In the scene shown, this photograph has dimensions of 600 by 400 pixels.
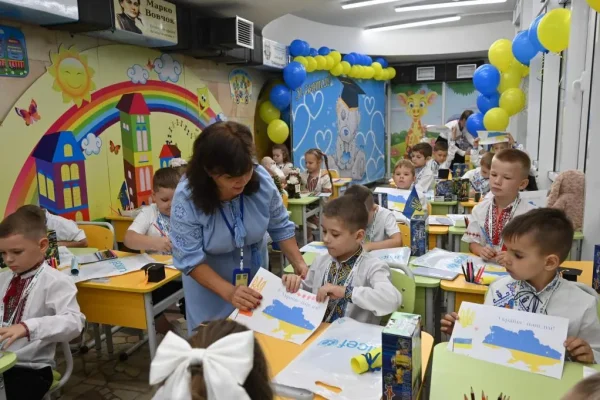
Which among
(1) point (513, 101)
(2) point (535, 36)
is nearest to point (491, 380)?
(2) point (535, 36)

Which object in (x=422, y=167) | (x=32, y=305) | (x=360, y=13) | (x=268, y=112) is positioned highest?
(x=360, y=13)

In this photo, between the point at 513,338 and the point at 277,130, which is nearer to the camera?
the point at 513,338

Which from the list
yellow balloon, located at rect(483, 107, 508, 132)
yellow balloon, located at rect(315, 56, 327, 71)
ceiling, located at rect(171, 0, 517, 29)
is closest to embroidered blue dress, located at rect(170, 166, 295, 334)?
ceiling, located at rect(171, 0, 517, 29)

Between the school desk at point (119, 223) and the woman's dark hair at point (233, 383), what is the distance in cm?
361

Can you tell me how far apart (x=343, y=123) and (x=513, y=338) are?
27.1ft

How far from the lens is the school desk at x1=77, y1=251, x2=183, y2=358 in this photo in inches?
95.0

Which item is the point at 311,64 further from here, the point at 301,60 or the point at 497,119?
the point at 497,119

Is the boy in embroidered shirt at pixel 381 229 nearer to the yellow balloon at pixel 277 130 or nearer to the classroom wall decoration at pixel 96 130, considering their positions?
the classroom wall decoration at pixel 96 130

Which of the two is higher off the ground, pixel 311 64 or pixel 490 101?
pixel 311 64

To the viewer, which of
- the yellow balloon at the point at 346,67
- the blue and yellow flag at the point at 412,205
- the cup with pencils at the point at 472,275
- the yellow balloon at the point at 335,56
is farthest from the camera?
the yellow balloon at the point at 346,67

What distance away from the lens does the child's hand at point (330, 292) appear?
1668 millimetres

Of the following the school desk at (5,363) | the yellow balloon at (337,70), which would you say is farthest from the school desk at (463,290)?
the yellow balloon at (337,70)

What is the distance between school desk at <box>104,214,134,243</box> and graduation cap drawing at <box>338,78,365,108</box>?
6.00m

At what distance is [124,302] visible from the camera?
2.46 m
